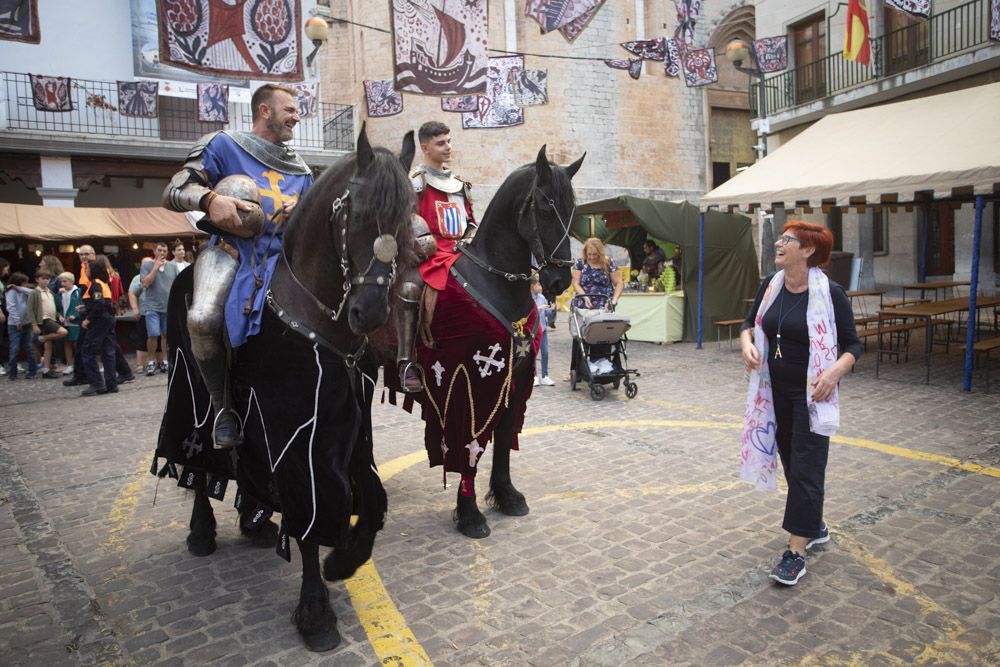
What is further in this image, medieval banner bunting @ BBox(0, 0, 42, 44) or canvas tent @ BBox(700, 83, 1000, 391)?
medieval banner bunting @ BBox(0, 0, 42, 44)

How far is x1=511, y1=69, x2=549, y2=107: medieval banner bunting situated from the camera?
532 inches

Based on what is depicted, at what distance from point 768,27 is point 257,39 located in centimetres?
1722

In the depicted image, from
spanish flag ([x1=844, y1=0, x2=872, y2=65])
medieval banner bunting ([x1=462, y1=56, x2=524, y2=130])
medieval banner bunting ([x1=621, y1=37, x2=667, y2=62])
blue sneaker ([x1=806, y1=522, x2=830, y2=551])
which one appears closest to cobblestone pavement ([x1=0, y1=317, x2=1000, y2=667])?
blue sneaker ([x1=806, y1=522, x2=830, y2=551])

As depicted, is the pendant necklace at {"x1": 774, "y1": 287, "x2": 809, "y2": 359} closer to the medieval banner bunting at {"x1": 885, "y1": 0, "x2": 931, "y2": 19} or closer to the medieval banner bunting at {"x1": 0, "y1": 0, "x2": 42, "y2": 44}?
the medieval banner bunting at {"x1": 0, "y1": 0, "x2": 42, "y2": 44}

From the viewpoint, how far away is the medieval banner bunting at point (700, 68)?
50.8 feet

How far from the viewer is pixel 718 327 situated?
43.2ft

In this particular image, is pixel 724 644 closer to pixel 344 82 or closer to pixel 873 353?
pixel 873 353

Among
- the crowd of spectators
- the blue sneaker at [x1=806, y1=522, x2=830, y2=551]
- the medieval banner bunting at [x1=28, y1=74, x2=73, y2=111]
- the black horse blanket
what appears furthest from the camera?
the medieval banner bunting at [x1=28, y1=74, x2=73, y2=111]

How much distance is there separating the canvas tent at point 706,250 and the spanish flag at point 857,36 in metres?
4.83

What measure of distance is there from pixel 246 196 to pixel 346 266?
0.82 metres

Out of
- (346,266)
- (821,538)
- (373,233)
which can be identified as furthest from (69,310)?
(821,538)

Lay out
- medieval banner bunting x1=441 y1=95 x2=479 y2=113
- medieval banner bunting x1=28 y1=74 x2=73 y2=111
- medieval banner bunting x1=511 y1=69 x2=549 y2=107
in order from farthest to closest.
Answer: medieval banner bunting x1=28 y1=74 x2=73 y2=111
medieval banner bunting x1=441 y1=95 x2=479 y2=113
medieval banner bunting x1=511 y1=69 x2=549 y2=107

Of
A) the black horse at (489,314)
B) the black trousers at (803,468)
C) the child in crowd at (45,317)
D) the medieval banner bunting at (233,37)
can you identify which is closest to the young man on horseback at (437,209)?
the black horse at (489,314)

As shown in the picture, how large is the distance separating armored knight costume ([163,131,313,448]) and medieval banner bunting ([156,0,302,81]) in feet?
23.3
